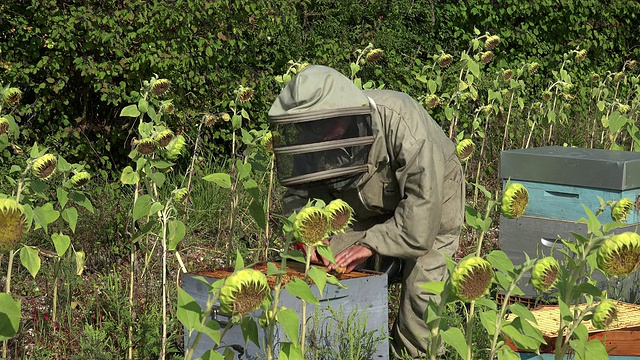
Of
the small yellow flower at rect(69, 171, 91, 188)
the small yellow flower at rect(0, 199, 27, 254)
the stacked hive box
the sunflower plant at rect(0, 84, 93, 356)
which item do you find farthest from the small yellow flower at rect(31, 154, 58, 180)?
the stacked hive box

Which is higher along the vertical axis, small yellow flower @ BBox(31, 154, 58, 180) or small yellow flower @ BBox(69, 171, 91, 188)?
small yellow flower @ BBox(31, 154, 58, 180)

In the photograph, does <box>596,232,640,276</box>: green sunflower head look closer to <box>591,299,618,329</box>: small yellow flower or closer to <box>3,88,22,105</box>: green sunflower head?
<box>591,299,618,329</box>: small yellow flower

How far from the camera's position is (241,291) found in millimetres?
2348

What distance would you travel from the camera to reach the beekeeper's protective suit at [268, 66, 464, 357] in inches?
142

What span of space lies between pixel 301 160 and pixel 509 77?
12.1ft

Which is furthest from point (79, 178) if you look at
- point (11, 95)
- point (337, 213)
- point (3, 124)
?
point (337, 213)

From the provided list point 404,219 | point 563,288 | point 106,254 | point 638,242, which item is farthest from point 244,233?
point 638,242

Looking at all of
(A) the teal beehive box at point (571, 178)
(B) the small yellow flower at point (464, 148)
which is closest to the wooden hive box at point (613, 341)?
(A) the teal beehive box at point (571, 178)

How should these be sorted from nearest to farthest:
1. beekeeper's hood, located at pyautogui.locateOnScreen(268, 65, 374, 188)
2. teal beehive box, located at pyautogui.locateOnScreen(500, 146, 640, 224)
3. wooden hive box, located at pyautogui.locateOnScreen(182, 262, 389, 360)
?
1. wooden hive box, located at pyautogui.locateOnScreen(182, 262, 389, 360)
2. beekeeper's hood, located at pyautogui.locateOnScreen(268, 65, 374, 188)
3. teal beehive box, located at pyautogui.locateOnScreen(500, 146, 640, 224)

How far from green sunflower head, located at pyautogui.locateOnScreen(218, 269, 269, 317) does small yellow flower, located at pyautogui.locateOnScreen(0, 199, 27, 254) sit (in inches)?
20.9

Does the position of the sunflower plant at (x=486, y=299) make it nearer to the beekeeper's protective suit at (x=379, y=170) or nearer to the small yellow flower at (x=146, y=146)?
the beekeeper's protective suit at (x=379, y=170)

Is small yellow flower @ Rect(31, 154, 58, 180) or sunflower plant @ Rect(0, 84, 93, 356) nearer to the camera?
sunflower plant @ Rect(0, 84, 93, 356)

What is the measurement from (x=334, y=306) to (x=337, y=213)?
0.74m

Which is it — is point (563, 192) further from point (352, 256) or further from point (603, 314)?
point (603, 314)
